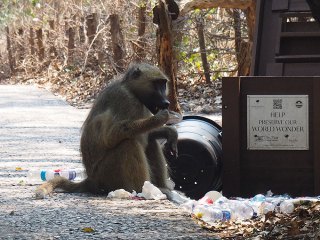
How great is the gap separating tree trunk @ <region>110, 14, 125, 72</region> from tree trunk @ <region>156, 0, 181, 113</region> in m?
10.4

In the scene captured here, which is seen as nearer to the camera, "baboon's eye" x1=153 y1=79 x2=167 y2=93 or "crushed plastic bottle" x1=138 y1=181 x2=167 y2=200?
"crushed plastic bottle" x1=138 y1=181 x2=167 y2=200

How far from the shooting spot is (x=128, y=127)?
854 cm

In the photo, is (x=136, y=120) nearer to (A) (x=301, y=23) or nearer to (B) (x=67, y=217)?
(B) (x=67, y=217)

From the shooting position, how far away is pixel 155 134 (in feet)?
29.7

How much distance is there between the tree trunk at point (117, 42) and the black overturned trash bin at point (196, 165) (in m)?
15.8

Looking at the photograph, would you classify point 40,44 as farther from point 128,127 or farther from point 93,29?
point 128,127

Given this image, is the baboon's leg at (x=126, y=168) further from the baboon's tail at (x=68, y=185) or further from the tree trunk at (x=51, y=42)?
→ the tree trunk at (x=51, y=42)

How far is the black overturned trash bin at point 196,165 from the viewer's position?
954cm

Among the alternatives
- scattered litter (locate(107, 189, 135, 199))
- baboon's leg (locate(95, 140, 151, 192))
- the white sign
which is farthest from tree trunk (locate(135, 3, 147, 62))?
scattered litter (locate(107, 189, 135, 199))

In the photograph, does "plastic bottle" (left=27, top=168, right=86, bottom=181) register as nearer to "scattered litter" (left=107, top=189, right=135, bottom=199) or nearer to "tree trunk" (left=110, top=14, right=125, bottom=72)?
"scattered litter" (left=107, top=189, right=135, bottom=199)

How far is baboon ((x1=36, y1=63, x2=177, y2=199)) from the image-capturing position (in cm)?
857

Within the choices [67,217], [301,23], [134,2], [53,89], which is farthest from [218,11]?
[67,217]

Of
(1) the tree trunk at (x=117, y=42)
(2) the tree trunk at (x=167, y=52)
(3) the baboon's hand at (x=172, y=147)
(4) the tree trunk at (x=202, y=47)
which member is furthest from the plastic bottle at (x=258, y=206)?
(1) the tree trunk at (x=117, y=42)

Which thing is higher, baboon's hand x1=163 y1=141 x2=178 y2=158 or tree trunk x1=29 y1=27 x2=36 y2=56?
baboon's hand x1=163 y1=141 x2=178 y2=158
